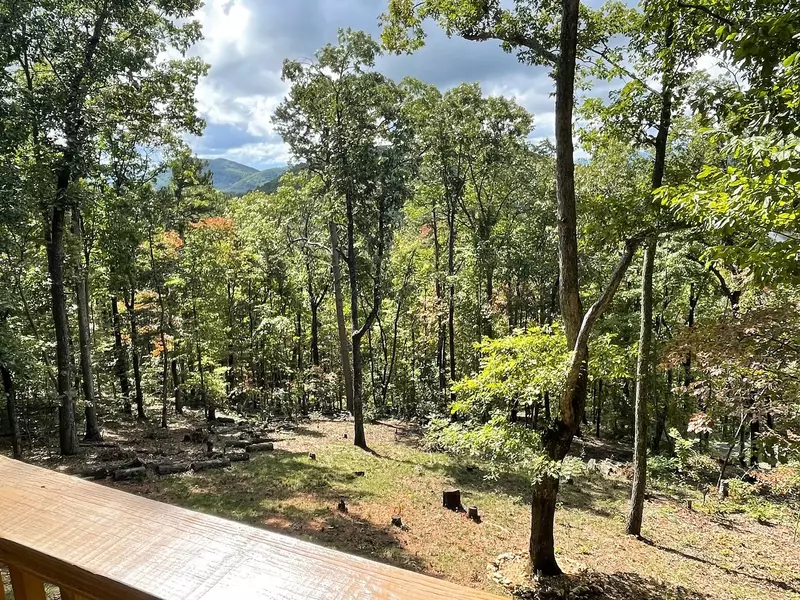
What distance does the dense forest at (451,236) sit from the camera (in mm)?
6027

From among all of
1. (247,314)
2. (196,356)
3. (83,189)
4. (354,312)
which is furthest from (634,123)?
(247,314)

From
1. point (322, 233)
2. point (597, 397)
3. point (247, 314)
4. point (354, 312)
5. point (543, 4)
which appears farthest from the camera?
point (597, 397)

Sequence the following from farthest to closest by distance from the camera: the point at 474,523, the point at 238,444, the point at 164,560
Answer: the point at 238,444
the point at 474,523
the point at 164,560

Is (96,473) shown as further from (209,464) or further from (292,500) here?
(292,500)

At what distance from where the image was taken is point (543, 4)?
6.38 metres

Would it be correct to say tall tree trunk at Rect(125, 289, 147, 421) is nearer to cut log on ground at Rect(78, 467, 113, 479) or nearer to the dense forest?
the dense forest

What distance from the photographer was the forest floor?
7594 mm

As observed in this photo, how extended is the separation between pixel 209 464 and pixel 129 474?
6.06 ft

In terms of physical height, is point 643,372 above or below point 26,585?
below

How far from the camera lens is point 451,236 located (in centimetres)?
1984

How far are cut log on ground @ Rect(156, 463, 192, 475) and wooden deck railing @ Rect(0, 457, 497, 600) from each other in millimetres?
11524

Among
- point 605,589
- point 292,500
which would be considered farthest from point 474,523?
point 292,500

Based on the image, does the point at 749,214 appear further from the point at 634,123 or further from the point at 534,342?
the point at 634,123

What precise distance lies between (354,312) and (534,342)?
893 cm
